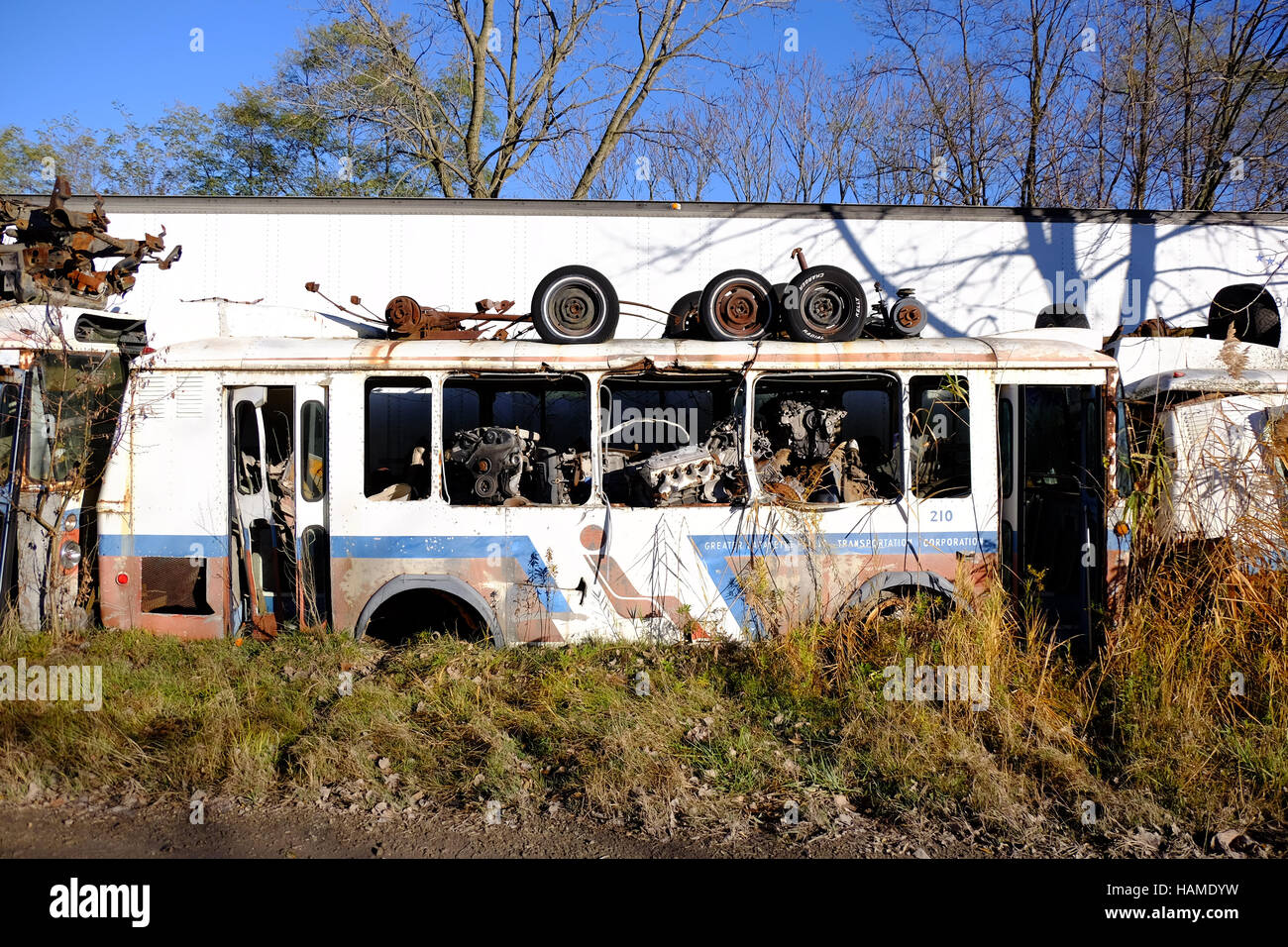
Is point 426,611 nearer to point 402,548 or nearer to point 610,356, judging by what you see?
point 402,548

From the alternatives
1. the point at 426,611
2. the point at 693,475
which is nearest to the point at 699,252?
the point at 693,475

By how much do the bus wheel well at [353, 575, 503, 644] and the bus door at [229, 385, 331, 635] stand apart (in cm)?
43

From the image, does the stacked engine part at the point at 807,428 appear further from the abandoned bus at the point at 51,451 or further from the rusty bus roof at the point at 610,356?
the abandoned bus at the point at 51,451

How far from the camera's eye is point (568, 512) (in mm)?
5398

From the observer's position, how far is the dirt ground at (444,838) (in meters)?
3.49

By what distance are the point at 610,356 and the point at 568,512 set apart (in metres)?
1.14

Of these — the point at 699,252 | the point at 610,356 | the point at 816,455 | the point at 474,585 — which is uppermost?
the point at 699,252

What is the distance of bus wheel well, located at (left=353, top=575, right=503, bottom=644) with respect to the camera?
210 inches

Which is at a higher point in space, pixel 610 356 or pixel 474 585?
pixel 610 356

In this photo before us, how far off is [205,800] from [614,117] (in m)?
17.5

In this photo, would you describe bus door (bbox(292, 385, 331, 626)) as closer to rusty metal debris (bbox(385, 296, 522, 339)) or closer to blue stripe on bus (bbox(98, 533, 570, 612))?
blue stripe on bus (bbox(98, 533, 570, 612))

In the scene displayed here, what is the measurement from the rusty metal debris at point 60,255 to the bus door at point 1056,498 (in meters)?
6.81

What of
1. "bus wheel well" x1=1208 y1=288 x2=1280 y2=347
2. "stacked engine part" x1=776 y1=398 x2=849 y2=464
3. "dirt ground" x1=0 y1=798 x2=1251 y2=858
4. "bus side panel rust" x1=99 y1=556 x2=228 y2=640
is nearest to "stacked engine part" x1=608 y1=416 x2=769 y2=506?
"stacked engine part" x1=776 y1=398 x2=849 y2=464
